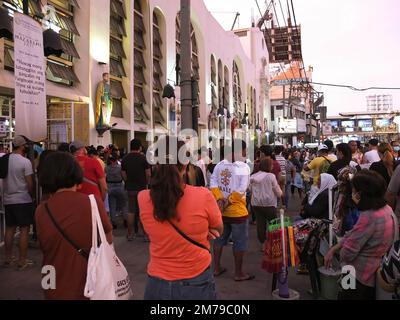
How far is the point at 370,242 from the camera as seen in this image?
3219 millimetres

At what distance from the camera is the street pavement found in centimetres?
484

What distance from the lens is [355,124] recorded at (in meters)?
102

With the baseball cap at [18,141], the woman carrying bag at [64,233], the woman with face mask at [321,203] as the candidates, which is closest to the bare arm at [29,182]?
the baseball cap at [18,141]

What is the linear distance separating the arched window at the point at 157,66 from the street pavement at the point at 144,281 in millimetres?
15142

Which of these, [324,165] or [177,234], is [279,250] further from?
[324,165]

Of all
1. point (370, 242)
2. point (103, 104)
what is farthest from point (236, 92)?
point (370, 242)

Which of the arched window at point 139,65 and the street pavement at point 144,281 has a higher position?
the arched window at point 139,65

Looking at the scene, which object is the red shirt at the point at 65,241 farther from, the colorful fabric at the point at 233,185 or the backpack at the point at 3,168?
the backpack at the point at 3,168

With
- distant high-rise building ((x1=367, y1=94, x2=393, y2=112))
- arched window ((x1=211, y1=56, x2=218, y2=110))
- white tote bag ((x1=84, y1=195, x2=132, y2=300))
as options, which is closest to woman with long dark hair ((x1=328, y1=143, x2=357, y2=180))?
white tote bag ((x1=84, y1=195, x2=132, y2=300))

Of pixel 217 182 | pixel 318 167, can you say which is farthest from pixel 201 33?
pixel 217 182

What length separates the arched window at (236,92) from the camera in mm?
38406

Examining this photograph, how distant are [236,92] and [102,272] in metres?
38.9

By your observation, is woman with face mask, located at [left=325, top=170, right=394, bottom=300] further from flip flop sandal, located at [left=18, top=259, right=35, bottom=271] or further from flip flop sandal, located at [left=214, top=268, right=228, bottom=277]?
flip flop sandal, located at [left=18, top=259, right=35, bottom=271]
